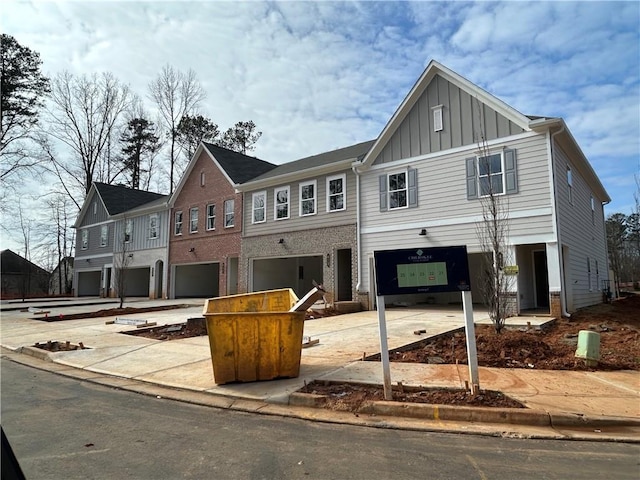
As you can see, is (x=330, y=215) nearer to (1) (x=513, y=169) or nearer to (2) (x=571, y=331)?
(1) (x=513, y=169)

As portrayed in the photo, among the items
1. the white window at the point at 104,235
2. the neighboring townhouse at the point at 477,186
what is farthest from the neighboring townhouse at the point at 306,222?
the white window at the point at 104,235

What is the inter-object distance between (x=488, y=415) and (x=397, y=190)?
12099 mm

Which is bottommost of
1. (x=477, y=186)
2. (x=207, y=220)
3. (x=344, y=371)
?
(x=344, y=371)

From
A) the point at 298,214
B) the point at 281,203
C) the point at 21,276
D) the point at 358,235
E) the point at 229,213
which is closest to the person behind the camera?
the point at 358,235

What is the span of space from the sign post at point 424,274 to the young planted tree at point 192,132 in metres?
36.4

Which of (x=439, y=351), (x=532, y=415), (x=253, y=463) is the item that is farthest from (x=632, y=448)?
(x=439, y=351)

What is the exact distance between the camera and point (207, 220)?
24578 millimetres

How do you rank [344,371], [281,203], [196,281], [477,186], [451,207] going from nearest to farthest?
[344,371], [477,186], [451,207], [281,203], [196,281]

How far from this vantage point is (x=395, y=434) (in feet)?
14.5

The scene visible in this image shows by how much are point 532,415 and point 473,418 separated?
620 mm

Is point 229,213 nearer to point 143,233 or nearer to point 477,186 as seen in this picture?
point 143,233

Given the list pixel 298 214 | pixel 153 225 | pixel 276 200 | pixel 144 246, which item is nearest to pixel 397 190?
pixel 298 214

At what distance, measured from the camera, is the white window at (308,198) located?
19234mm

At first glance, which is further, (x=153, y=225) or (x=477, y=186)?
(x=153, y=225)
